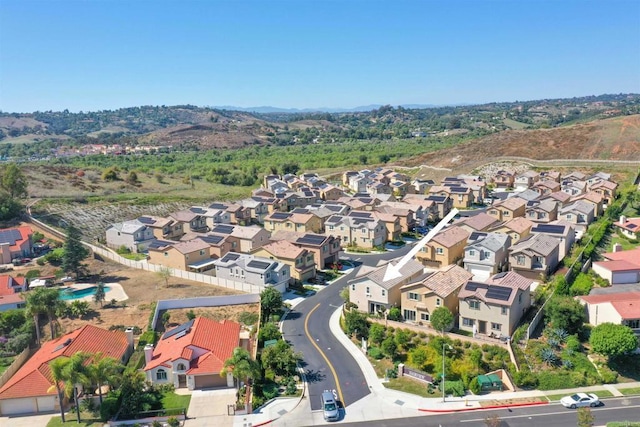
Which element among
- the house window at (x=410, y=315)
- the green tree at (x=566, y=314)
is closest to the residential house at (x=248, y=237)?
the house window at (x=410, y=315)

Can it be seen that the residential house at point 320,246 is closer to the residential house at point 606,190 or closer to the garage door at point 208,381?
the garage door at point 208,381

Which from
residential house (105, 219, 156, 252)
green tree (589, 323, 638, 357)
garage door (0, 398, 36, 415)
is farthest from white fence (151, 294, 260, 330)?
green tree (589, 323, 638, 357)

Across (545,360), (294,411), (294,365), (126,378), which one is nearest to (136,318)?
(126,378)

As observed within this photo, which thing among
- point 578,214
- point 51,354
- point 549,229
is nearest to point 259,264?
point 51,354

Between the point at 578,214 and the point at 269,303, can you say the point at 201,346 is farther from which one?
the point at 578,214

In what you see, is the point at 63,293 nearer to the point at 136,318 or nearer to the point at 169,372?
the point at 136,318

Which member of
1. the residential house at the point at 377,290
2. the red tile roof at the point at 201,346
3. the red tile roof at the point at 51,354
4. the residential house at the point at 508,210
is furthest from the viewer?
the residential house at the point at 508,210

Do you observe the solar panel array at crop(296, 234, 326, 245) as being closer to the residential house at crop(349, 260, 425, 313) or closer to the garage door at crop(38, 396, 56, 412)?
the residential house at crop(349, 260, 425, 313)
